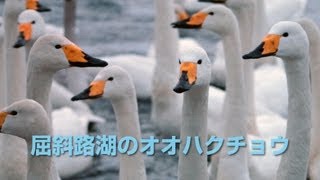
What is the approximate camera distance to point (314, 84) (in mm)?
10195

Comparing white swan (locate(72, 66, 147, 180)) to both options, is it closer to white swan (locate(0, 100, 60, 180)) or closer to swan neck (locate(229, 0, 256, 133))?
white swan (locate(0, 100, 60, 180))

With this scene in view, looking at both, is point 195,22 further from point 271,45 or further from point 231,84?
point 271,45

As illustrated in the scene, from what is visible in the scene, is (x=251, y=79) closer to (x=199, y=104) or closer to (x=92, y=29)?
(x=199, y=104)

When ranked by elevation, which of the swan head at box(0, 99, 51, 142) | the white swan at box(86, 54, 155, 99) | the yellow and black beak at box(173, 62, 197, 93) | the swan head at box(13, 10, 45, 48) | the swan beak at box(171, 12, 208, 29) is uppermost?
the swan beak at box(171, 12, 208, 29)

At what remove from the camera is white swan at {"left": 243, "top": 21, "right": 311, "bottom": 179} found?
776 centimetres

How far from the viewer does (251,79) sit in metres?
10.9

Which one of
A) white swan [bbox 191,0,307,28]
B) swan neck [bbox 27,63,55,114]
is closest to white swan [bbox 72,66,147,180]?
swan neck [bbox 27,63,55,114]

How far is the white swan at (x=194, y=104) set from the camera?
25.0 feet

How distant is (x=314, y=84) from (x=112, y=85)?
97.7 inches

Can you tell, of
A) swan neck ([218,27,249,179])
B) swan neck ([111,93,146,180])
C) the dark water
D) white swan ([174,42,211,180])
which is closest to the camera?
white swan ([174,42,211,180])

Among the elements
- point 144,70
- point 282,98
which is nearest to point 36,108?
point 282,98

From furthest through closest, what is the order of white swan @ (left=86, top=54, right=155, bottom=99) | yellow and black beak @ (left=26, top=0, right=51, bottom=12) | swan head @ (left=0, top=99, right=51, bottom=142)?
white swan @ (left=86, top=54, right=155, bottom=99) → yellow and black beak @ (left=26, top=0, right=51, bottom=12) → swan head @ (left=0, top=99, right=51, bottom=142)

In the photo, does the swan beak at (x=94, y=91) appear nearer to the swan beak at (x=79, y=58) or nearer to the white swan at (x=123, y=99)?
the white swan at (x=123, y=99)

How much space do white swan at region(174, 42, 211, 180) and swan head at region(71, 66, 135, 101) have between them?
1.93 ft
